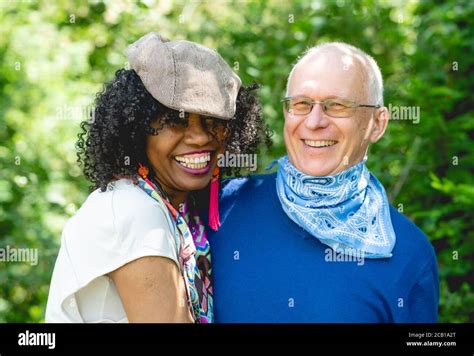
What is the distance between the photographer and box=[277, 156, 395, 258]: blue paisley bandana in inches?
110

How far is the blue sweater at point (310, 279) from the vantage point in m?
2.76

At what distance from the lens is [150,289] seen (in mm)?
2408

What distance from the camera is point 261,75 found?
16.0 ft

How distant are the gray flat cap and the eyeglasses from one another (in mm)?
354

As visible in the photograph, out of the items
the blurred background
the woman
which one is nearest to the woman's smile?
the woman

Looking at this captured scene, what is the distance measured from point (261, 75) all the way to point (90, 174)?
227cm

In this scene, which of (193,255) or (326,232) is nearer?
(193,255)

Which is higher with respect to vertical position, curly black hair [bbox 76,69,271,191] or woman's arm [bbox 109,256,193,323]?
curly black hair [bbox 76,69,271,191]

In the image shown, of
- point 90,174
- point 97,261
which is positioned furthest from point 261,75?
point 97,261

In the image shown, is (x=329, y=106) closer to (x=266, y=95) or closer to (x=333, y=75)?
(x=333, y=75)

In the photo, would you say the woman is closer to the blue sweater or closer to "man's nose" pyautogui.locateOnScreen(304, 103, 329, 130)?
the blue sweater

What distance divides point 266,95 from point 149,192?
91.2 inches

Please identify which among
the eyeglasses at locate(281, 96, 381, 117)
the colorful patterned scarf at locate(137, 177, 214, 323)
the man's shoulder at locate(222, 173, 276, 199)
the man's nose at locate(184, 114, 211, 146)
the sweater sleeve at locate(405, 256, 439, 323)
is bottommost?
the sweater sleeve at locate(405, 256, 439, 323)

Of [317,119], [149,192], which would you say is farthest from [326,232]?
[149,192]
